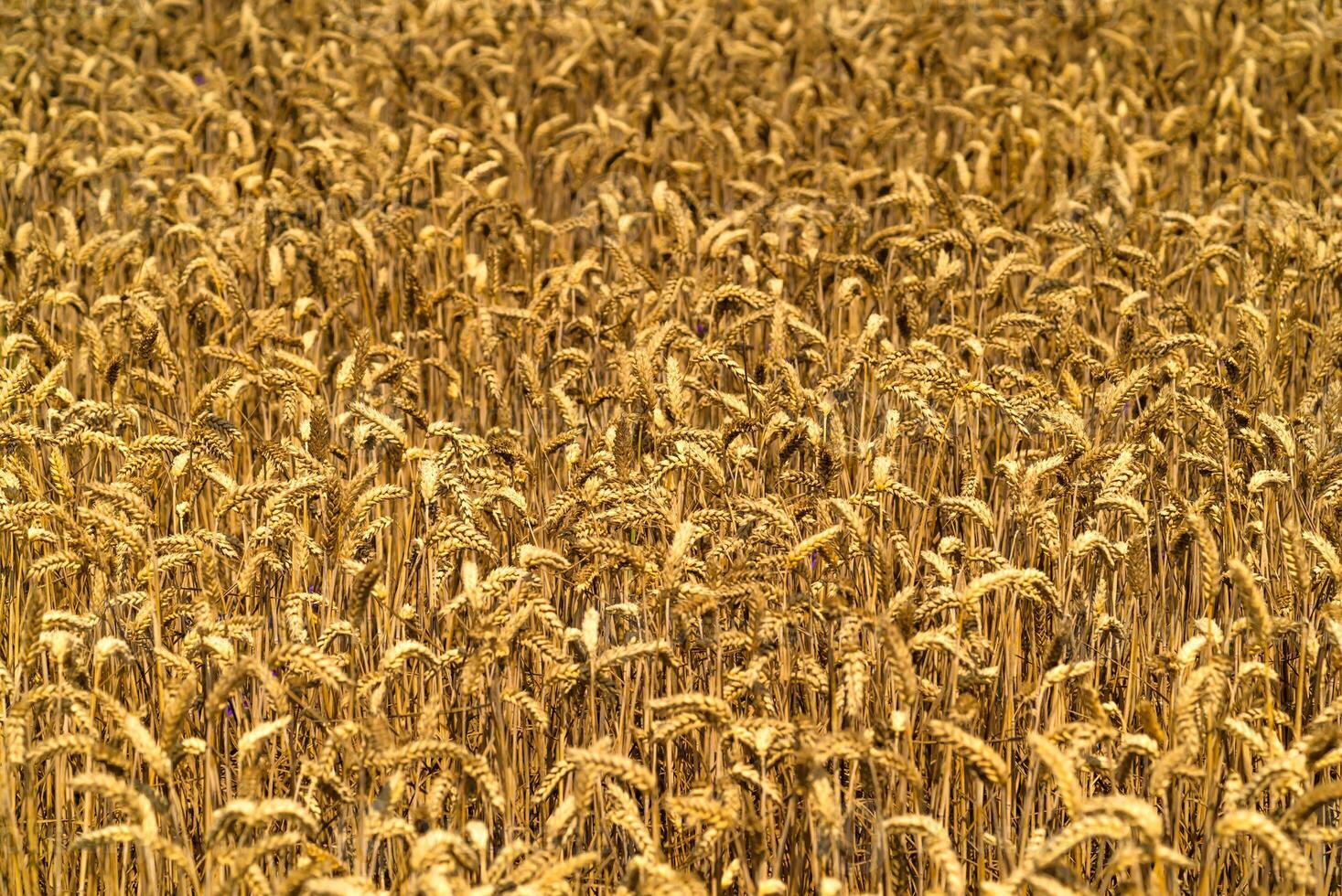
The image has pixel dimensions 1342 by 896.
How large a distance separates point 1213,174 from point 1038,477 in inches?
143

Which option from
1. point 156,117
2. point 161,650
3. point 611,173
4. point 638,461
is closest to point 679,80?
point 611,173

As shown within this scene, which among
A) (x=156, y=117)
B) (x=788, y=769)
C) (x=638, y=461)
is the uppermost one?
(x=156, y=117)

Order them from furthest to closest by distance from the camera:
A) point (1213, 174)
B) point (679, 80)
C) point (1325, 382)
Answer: point (679, 80) → point (1213, 174) → point (1325, 382)

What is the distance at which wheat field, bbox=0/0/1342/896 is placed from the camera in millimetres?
2150

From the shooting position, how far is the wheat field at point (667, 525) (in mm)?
2150

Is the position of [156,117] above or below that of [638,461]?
above

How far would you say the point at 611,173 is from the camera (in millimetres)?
6074

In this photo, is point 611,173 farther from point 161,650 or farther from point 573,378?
point 161,650

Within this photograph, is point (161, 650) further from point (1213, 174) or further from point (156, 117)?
point (1213, 174)

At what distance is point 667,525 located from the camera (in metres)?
2.77

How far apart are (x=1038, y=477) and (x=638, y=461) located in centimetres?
88

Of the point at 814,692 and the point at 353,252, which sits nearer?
the point at 814,692

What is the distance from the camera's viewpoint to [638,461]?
132 inches

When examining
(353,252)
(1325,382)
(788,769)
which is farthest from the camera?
(353,252)
